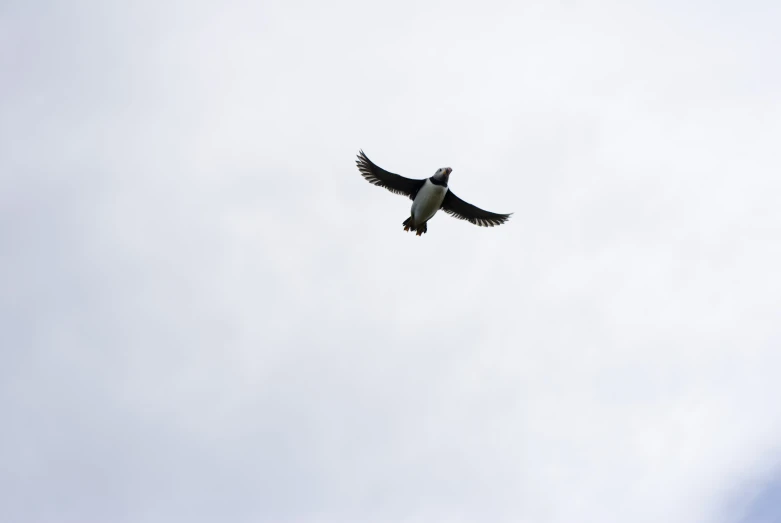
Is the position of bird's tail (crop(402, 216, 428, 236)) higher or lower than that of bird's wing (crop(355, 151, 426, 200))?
lower

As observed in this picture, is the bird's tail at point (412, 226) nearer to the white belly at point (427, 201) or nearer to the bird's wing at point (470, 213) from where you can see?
the white belly at point (427, 201)

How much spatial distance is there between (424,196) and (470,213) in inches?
180

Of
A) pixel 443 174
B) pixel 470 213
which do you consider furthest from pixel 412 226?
pixel 470 213

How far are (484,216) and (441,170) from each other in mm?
5356

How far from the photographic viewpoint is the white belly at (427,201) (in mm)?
37938

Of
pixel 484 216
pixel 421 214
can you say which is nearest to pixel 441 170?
pixel 421 214

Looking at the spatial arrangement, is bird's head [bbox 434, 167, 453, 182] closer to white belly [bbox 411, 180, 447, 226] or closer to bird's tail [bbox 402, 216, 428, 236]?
white belly [bbox 411, 180, 447, 226]

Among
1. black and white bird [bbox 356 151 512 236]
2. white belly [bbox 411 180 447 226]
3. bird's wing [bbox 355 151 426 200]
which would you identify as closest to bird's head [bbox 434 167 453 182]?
black and white bird [bbox 356 151 512 236]

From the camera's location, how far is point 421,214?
38.5 meters

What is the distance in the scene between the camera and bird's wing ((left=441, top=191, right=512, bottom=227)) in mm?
41044

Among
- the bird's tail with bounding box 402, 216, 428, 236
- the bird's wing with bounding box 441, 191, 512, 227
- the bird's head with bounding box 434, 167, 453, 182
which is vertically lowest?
the bird's tail with bounding box 402, 216, 428, 236

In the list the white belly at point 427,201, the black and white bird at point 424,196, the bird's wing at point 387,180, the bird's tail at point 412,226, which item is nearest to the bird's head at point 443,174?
the black and white bird at point 424,196

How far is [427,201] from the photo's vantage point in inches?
1496

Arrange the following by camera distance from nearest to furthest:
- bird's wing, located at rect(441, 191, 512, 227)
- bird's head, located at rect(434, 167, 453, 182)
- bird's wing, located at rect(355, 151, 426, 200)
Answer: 1. bird's head, located at rect(434, 167, 453, 182)
2. bird's wing, located at rect(355, 151, 426, 200)
3. bird's wing, located at rect(441, 191, 512, 227)
